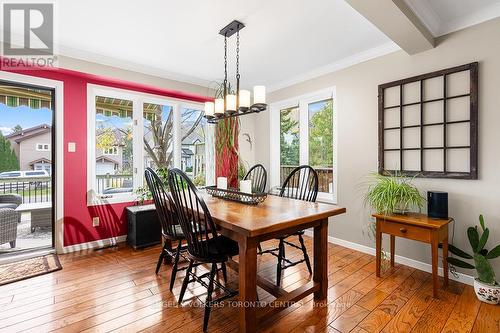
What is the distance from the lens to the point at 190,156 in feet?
13.7

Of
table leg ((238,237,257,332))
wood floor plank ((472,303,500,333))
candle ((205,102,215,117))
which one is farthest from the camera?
candle ((205,102,215,117))

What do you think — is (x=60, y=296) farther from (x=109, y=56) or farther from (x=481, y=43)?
(x=481, y=43)

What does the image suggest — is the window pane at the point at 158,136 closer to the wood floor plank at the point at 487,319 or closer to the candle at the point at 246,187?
the candle at the point at 246,187

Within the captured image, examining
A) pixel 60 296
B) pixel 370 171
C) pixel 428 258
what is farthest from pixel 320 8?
pixel 60 296

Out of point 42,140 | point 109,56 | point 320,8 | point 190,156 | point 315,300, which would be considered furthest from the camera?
point 190,156

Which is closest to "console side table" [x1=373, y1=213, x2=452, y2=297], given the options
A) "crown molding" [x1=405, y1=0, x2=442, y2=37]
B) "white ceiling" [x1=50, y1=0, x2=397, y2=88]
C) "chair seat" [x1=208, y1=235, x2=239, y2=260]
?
"chair seat" [x1=208, y1=235, x2=239, y2=260]

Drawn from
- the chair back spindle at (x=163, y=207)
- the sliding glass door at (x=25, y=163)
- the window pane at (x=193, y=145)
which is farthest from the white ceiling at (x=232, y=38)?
→ the chair back spindle at (x=163, y=207)

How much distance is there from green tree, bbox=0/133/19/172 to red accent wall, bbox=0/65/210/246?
39.4 inches

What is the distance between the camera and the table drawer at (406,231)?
2143 mm

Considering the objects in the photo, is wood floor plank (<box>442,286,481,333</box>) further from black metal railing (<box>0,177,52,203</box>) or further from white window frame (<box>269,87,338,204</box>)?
black metal railing (<box>0,177,52,203</box>)

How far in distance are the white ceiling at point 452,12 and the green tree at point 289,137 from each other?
209 cm

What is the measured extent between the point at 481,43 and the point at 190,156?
12.5 feet

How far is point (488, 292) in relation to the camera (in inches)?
77.0

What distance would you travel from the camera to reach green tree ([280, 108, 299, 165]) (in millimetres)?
4094
